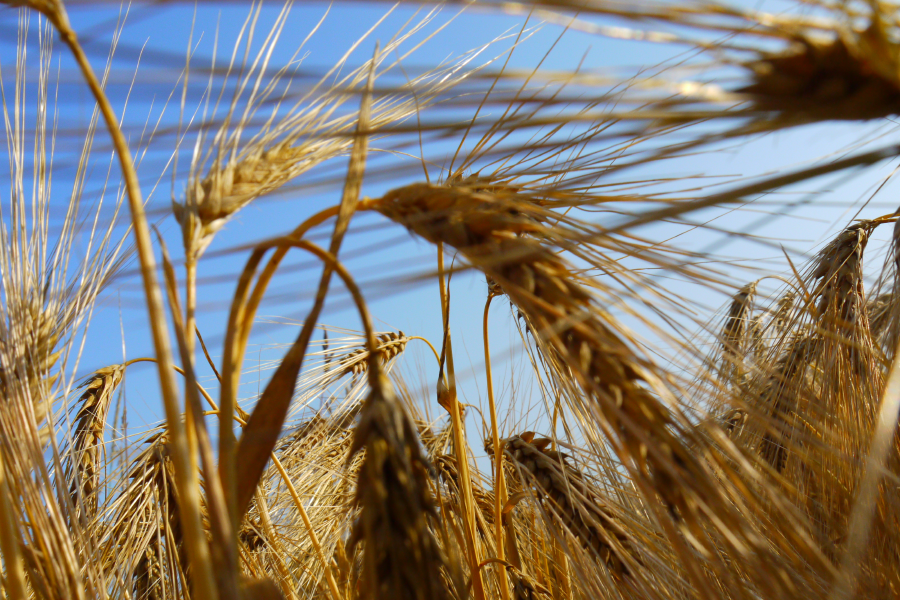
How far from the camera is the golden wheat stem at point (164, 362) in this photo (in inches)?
12.7

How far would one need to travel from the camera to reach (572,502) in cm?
79

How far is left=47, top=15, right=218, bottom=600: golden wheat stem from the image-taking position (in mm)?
322

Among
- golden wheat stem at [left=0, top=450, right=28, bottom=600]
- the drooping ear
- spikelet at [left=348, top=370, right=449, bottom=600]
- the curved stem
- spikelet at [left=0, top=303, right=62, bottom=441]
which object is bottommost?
spikelet at [left=348, top=370, right=449, bottom=600]

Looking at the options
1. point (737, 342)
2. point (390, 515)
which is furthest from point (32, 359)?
point (737, 342)

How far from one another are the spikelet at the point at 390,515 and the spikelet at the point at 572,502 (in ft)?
1.49

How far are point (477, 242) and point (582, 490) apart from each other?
1.86 ft

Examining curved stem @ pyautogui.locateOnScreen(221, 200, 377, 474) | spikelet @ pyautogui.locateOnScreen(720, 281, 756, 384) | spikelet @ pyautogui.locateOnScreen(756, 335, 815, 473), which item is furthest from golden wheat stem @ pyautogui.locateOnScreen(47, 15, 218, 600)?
spikelet @ pyautogui.locateOnScreen(756, 335, 815, 473)

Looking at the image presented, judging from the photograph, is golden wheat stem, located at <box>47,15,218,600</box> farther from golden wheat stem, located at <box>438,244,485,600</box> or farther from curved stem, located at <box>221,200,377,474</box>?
golden wheat stem, located at <box>438,244,485,600</box>

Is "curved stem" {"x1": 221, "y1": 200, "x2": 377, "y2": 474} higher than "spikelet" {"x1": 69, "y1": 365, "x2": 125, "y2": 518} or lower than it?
lower

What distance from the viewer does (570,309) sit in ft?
1.35

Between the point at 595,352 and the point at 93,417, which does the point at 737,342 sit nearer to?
the point at 595,352

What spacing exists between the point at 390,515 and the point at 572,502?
52 centimetres

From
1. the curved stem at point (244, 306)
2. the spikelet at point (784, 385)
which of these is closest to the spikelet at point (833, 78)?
the curved stem at point (244, 306)

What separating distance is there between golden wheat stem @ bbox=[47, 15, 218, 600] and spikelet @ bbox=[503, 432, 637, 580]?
541 millimetres
